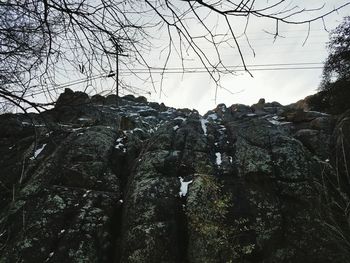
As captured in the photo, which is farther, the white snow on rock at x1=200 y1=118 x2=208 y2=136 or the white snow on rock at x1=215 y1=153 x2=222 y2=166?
the white snow on rock at x1=200 y1=118 x2=208 y2=136

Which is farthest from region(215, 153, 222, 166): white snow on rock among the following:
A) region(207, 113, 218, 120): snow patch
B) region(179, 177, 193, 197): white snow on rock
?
region(207, 113, 218, 120): snow patch

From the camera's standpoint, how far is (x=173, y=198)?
8.20 meters

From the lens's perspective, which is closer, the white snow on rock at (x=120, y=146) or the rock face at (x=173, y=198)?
the rock face at (x=173, y=198)

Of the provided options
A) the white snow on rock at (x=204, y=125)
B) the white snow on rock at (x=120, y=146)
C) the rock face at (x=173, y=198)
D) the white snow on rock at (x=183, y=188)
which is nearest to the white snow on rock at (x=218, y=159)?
the rock face at (x=173, y=198)

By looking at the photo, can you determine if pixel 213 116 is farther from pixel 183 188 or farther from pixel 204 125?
pixel 183 188

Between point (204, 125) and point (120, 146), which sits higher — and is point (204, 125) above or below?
above

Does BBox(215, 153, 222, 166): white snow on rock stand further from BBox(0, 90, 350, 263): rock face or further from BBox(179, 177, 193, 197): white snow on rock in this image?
BBox(179, 177, 193, 197): white snow on rock

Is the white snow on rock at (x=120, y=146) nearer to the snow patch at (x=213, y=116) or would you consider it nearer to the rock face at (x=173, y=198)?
the rock face at (x=173, y=198)

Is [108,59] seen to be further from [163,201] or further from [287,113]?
[287,113]

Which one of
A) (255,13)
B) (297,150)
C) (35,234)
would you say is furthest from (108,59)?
(297,150)

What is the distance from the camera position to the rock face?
7.07 m

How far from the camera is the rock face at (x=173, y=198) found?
23.2 ft

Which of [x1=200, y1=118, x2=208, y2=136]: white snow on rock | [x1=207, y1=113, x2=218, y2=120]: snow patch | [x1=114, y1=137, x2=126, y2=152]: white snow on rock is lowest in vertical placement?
[x1=114, y1=137, x2=126, y2=152]: white snow on rock

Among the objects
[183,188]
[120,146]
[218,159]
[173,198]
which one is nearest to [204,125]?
[218,159]
